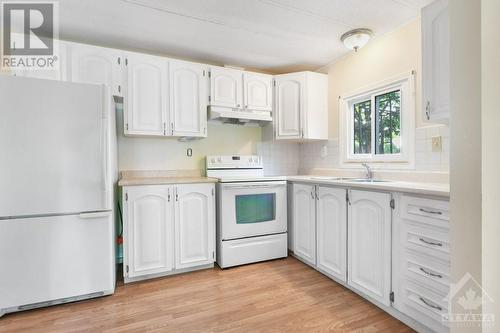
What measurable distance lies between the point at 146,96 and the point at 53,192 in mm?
1163

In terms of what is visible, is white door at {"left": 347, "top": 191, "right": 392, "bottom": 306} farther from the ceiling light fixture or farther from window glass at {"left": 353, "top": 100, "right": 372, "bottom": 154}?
the ceiling light fixture

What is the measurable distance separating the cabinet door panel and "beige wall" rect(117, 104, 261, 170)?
406mm

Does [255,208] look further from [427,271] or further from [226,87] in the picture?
[427,271]

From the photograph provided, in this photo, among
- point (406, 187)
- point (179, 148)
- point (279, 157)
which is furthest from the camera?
point (279, 157)

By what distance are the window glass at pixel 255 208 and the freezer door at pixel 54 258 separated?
46.0 inches

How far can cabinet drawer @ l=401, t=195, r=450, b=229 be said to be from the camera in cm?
138

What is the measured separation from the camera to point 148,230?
2234mm

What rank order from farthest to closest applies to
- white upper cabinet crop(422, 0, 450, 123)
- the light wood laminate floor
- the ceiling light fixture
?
the ceiling light fixture < the light wood laminate floor < white upper cabinet crop(422, 0, 450, 123)

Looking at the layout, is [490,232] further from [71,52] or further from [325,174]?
[71,52]

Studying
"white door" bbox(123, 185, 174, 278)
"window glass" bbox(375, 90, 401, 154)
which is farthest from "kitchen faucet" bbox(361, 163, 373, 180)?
"white door" bbox(123, 185, 174, 278)

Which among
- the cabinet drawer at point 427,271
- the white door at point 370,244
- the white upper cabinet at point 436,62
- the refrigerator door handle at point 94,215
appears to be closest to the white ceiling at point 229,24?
the white upper cabinet at point 436,62

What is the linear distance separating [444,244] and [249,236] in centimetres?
164

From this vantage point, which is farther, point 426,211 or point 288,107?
point 288,107

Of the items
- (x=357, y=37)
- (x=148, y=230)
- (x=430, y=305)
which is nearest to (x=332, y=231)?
(x=430, y=305)
